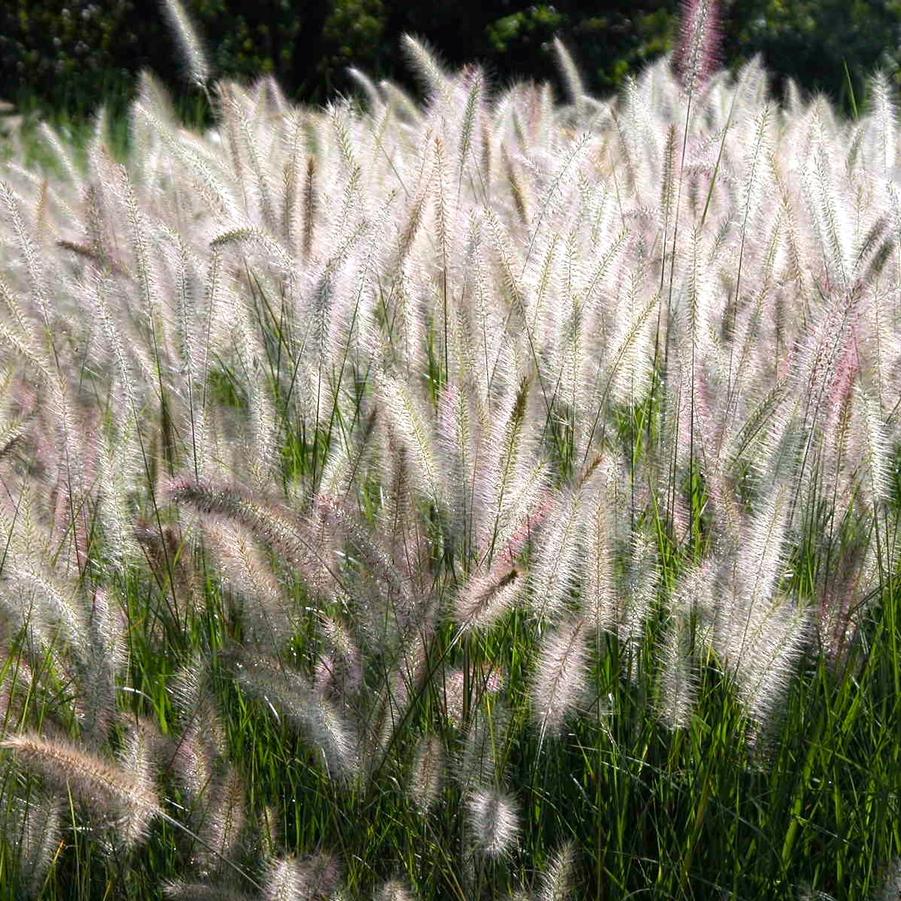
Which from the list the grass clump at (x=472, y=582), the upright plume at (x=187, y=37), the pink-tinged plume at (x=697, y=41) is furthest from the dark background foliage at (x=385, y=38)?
the grass clump at (x=472, y=582)

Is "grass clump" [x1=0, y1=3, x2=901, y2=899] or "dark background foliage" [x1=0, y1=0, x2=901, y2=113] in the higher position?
"dark background foliage" [x1=0, y1=0, x2=901, y2=113]

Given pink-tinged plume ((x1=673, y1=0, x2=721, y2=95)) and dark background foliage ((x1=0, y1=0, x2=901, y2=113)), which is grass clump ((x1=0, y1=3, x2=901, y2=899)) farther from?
dark background foliage ((x1=0, y1=0, x2=901, y2=113))

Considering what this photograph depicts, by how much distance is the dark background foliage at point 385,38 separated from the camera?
703 centimetres

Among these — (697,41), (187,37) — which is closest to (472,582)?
(697,41)

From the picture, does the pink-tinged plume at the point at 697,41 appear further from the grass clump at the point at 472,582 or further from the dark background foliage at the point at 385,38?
the dark background foliage at the point at 385,38

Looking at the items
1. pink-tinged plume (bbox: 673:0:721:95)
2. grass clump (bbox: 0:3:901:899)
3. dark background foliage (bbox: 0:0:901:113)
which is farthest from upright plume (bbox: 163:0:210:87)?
dark background foliage (bbox: 0:0:901:113)

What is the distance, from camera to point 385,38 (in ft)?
24.6

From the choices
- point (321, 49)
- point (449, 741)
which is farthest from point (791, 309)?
point (321, 49)

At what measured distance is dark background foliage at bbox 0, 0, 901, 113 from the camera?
7.03 meters

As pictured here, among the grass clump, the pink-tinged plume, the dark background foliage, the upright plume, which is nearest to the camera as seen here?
the grass clump

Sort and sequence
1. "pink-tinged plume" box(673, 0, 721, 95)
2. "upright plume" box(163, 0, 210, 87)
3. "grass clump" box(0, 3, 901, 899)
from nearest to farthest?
"grass clump" box(0, 3, 901, 899) → "pink-tinged plume" box(673, 0, 721, 95) → "upright plume" box(163, 0, 210, 87)

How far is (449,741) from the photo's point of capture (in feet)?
5.21

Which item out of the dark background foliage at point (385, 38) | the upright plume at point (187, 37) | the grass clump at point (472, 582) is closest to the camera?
the grass clump at point (472, 582)

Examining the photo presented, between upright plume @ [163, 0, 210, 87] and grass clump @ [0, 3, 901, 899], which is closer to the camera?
grass clump @ [0, 3, 901, 899]
